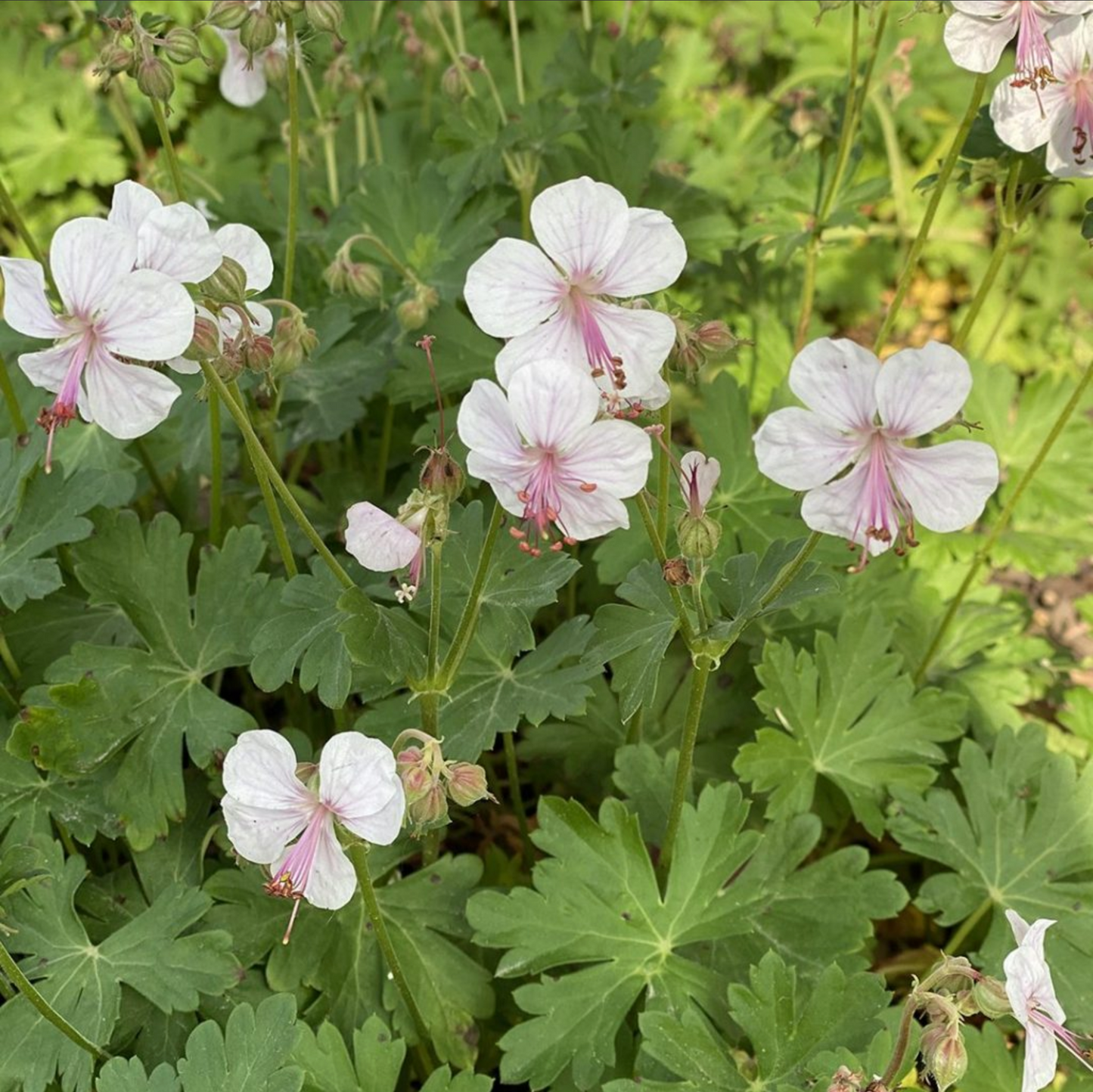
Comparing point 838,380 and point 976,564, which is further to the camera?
point 976,564

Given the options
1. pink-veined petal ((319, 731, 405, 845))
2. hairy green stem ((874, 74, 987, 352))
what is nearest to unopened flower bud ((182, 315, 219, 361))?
pink-veined petal ((319, 731, 405, 845))

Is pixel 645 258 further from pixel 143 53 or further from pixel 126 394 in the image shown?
pixel 143 53

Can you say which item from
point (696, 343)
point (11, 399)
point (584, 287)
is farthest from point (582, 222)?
point (11, 399)

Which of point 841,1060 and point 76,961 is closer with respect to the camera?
point 841,1060

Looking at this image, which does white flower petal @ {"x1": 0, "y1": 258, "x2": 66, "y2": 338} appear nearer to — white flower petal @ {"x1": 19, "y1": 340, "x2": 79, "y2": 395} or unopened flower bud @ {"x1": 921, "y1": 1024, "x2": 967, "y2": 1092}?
white flower petal @ {"x1": 19, "y1": 340, "x2": 79, "y2": 395}

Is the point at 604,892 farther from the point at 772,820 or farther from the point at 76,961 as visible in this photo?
the point at 76,961

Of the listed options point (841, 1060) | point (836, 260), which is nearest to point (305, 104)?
point (836, 260)

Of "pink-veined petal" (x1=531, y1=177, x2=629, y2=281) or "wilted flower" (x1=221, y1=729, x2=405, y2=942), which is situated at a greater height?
"pink-veined petal" (x1=531, y1=177, x2=629, y2=281)
